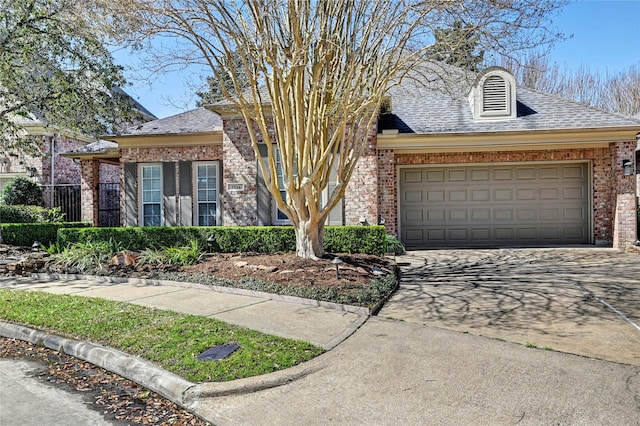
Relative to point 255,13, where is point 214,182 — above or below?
below

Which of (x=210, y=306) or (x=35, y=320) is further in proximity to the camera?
(x=210, y=306)

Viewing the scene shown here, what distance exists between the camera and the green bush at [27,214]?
592 inches

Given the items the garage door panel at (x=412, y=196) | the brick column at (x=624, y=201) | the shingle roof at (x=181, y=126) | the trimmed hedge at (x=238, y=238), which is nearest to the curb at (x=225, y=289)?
the trimmed hedge at (x=238, y=238)

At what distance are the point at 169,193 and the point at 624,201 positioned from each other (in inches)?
506

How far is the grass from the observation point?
4.12m

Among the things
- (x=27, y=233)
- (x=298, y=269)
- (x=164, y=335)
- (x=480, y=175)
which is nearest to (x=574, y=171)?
(x=480, y=175)

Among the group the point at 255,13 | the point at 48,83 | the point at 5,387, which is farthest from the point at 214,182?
the point at 5,387

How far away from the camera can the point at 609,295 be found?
683 cm

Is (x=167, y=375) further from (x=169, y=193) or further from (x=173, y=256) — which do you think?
(x=169, y=193)

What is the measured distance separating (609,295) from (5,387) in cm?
782

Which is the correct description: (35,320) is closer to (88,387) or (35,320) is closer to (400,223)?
(88,387)

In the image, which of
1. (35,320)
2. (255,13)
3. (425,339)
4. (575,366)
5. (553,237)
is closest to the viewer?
(575,366)

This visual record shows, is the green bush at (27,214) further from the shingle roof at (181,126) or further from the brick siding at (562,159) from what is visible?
the brick siding at (562,159)

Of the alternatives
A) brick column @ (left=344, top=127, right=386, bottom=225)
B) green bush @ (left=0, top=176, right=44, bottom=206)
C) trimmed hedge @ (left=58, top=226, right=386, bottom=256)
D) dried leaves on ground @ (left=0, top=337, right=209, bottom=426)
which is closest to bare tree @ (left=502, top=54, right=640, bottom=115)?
brick column @ (left=344, top=127, right=386, bottom=225)
